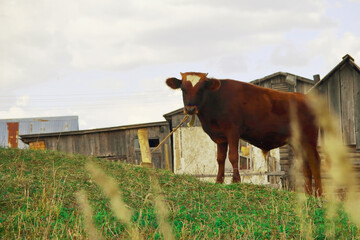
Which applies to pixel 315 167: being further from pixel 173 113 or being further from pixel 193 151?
pixel 173 113

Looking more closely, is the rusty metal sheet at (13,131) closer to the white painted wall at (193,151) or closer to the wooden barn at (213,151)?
the wooden barn at (213,151)

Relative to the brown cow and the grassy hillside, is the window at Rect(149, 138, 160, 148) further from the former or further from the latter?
the brown cow

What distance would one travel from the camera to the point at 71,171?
27.6 feet

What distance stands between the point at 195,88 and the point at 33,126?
31.5 metres

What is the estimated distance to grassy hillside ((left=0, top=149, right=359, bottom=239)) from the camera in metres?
4.82

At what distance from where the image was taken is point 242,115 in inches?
346

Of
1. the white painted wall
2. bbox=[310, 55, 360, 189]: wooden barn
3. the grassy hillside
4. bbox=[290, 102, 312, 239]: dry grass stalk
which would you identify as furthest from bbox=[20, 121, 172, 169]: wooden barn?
bbox=[290, 102, 312, 239]: dry grass stalk

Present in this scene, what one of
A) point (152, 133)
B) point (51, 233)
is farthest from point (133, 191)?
point (152, 133)

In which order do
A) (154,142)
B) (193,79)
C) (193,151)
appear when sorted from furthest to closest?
1. (154,142)
2. (193,151)
3. (193,79)

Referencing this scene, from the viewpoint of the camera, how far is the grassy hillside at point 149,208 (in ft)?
15.8

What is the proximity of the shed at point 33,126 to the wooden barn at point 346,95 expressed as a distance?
90.4 ft

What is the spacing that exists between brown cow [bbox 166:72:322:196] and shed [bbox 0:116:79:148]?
29164 millimetres

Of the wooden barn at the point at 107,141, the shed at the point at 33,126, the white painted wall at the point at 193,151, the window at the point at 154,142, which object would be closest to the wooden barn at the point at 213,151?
the white painted wall at the point at 193,151

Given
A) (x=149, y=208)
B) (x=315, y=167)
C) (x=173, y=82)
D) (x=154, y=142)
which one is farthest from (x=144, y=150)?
(x=154, y=142)
